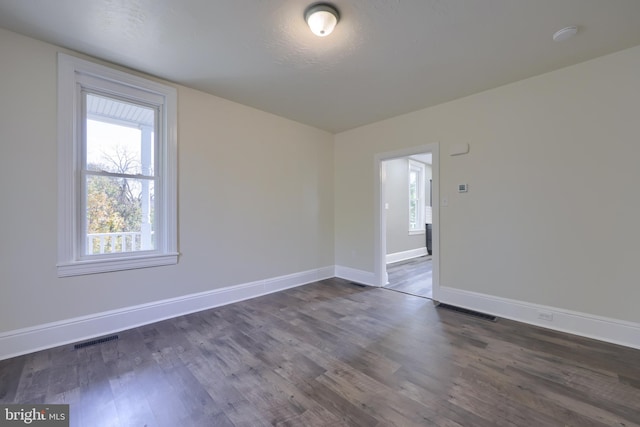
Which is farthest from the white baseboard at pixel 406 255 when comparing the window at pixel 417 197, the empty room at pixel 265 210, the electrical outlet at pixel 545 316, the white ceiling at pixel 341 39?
the white ceiling at pixel 341 39

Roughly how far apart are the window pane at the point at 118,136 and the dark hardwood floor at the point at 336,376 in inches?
68.2

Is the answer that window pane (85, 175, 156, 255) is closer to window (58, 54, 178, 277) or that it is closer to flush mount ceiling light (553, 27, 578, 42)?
window (58, 54, 178, 277)

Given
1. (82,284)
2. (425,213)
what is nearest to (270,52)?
(82,284)

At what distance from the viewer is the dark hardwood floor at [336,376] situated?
1562mm

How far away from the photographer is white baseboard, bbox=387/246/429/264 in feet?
19.9

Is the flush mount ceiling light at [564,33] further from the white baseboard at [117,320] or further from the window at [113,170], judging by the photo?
the white baseboard at [117,320]

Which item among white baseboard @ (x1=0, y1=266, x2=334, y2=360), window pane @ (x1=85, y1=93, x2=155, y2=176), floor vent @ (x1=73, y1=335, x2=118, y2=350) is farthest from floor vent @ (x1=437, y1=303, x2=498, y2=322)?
window pane @ (x1=85, y1=93, x2=155, y2=176)

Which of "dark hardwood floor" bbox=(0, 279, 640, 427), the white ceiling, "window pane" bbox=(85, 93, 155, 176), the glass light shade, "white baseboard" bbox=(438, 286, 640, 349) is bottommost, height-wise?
"dark hardwood floor" bbox=(0, 279, 640, 427)

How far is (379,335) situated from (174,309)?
2324 millimetres

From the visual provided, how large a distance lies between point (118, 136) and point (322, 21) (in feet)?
7.86

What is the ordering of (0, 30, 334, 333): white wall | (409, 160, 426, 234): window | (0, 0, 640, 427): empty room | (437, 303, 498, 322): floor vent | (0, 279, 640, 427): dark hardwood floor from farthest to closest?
(409, 160, 426, 234): window
(437, 303, 498, 322): floor vent
(0, 30, 334, 333): white wall
(0, 0, 640, 427): empty room
(0, 279, 640, 427): dark hardwood floor

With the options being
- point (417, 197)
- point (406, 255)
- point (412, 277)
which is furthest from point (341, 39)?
point (417, 197)

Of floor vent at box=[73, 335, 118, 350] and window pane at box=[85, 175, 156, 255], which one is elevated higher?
window pane at box=[85, 175, 156, 255]

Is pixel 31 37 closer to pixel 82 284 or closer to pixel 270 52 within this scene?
pixel 270 52
